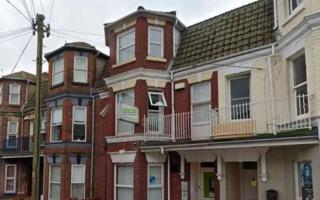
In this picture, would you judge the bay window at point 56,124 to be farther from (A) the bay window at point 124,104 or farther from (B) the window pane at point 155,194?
(B) the window pane at point 155,194

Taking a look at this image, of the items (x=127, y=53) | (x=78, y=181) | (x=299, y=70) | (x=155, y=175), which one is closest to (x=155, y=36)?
(x=127, y=53)

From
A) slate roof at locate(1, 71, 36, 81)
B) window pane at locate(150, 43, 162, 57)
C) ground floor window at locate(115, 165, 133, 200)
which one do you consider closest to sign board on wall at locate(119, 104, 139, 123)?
ground floor window at locate(115, 165, 133, 200)

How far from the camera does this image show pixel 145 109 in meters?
17.3

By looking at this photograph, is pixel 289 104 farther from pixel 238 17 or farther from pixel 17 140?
pixel 17 140

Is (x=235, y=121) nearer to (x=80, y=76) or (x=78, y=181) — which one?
(x=78, y=181)

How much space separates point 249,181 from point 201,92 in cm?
387

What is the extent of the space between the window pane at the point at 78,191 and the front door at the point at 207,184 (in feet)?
22.8

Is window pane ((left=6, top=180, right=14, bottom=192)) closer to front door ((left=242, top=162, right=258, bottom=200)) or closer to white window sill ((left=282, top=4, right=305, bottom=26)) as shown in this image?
front door ((left=242, top=162, right=258, bottom=200))

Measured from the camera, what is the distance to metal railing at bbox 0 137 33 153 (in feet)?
91.5

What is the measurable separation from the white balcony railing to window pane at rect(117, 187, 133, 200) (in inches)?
92.9

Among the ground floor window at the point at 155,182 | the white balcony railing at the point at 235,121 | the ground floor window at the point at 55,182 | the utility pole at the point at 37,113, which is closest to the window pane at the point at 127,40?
the white balcony railing at the point at 235,121

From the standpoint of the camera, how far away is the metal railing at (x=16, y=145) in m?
27.9

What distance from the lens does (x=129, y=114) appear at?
16.6m

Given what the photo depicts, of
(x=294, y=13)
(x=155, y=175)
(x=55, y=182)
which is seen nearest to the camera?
(x=294, y=13)
